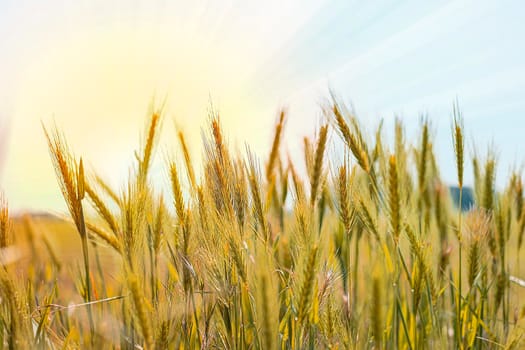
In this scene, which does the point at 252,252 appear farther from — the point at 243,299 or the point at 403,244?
the point at 403,244

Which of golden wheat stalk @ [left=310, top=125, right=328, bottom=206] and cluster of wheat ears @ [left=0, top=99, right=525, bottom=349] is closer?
cluster of wheat ears @ [left=0, top=99, right=525, bottom=349]

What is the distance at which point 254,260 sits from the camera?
1.03 m

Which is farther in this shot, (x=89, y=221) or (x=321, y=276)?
(x=89, y=221)

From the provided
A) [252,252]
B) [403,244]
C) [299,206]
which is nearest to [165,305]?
[252,252]

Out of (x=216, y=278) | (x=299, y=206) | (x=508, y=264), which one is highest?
(x=299, y=206)

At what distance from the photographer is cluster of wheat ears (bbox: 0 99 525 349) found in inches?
37.3

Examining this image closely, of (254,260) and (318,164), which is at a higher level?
(318,164)

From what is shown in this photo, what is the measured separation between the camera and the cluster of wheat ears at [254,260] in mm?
948

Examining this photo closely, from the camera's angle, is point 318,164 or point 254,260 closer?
point 254,260

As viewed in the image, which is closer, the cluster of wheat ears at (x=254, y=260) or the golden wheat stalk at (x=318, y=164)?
the cluster of wheat ears at (x=254, y=260)

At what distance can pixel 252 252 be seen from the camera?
Answer: 112 cm

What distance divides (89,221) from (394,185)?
0.75 metres

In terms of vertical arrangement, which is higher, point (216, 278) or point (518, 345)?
point (216, 278)

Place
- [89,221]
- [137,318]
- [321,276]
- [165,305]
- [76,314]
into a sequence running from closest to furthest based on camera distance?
[137,318], [165,305], [321,276], [89,221], [76,314]
